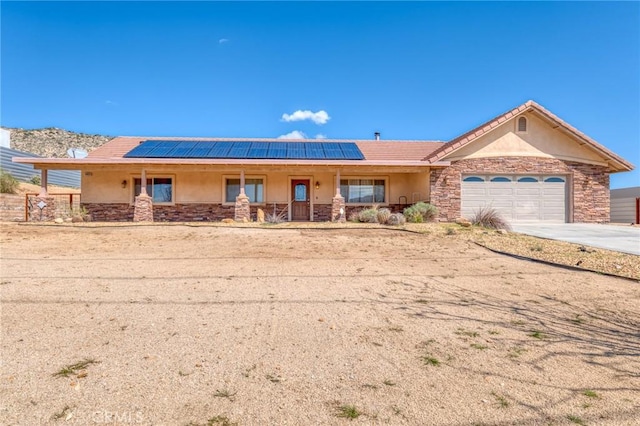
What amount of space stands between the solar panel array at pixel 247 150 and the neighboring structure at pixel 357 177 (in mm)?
53

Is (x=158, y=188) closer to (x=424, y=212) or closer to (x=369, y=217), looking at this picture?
(x=369, y=217)

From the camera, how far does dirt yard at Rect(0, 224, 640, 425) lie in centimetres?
226

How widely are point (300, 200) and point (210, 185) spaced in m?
4.55

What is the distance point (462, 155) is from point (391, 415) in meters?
15.5

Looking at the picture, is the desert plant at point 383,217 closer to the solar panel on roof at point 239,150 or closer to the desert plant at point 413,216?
the desert plant at point 413,216

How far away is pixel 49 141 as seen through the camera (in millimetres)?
41656

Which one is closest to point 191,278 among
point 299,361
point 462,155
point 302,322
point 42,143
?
point 302,322

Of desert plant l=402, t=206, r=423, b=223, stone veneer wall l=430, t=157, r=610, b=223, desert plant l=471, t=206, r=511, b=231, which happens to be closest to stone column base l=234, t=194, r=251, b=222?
desert plant l=402, t=206, r=423, b=223

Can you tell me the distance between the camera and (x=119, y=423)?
2.10 metres

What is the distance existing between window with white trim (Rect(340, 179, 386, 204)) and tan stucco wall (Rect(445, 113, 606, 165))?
3671 mm

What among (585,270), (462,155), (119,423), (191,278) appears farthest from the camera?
(462,155)

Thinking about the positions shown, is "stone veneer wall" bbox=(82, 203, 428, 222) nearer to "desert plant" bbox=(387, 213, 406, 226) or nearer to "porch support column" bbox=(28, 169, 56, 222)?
"porch support column" bbox=(28, 169, 56, 222)

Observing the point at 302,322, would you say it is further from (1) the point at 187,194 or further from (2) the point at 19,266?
(1) the point at 187,194

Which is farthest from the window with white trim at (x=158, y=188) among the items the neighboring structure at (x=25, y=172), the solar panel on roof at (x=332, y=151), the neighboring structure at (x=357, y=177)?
the solar panel on roof at (x=332, y=151)
